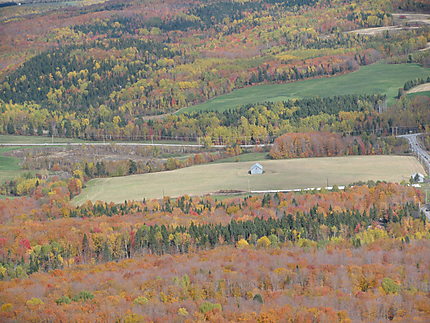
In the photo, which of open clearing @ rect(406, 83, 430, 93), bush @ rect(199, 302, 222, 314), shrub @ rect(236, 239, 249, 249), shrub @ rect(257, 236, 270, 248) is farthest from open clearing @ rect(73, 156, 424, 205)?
open clearing @ rect(406, 83, 430, 93)

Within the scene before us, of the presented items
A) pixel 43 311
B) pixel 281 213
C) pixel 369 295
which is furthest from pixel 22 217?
pixel 369 295

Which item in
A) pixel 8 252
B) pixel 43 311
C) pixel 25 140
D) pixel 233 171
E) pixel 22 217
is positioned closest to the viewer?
pixel 43 311

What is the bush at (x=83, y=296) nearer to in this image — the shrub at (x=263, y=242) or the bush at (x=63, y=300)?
the bush at (x=63, y=300)

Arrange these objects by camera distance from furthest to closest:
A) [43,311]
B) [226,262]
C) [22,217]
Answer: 1. [22,217]
2. [226,262]
3. [43,311]

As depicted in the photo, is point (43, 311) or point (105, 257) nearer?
point (43, 311)

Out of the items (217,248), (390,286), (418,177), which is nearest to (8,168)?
(217,248)

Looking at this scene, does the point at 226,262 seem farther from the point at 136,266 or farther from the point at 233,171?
the point at 233,171
